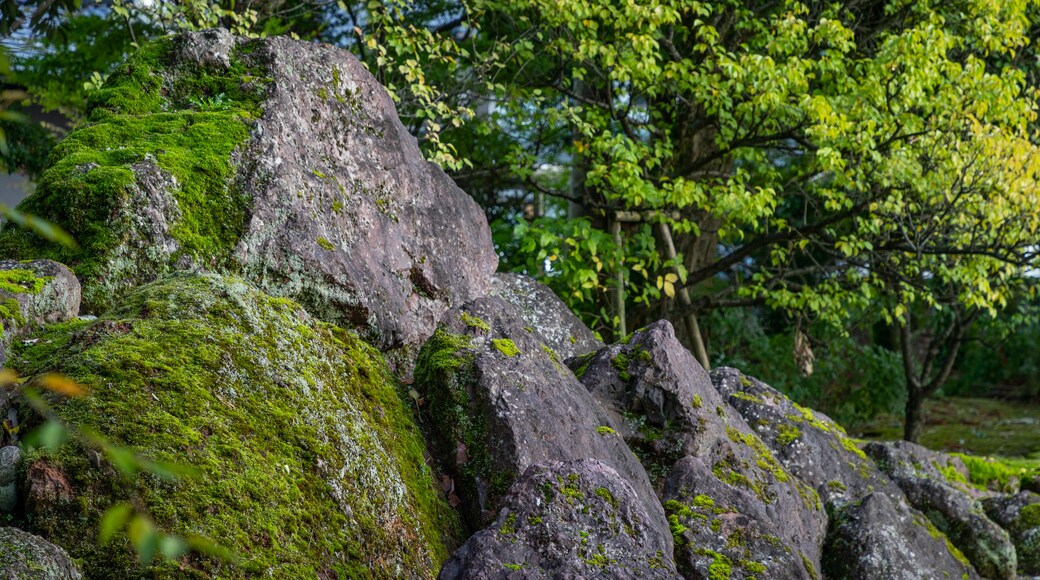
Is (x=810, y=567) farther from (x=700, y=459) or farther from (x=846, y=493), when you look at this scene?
(x=846, y=493)

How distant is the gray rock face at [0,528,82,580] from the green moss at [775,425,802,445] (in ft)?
16.1

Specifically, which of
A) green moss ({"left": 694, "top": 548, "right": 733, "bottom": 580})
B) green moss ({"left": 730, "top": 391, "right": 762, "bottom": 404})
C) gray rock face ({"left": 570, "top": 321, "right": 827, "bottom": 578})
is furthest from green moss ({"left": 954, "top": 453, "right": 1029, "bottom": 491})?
green moss ({"left": 694, "top": 548, "right": 733, "bottom": 580})

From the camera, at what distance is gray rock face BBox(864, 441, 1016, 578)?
6629mm

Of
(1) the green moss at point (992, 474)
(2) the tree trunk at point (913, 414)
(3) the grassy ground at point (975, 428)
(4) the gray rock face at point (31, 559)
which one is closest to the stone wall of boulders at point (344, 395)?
(4) the gray rock face at point (31, 559)

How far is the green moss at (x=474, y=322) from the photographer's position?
4.86 m

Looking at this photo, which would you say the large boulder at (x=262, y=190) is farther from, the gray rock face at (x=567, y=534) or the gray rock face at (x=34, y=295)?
the gray rock face at (x=567, y=534)

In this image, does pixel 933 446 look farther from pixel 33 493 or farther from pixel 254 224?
pixel 33 493

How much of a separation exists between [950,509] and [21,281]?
6.50 metres

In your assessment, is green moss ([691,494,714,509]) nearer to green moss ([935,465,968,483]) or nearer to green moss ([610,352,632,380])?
green moss ([610,352,632,380])

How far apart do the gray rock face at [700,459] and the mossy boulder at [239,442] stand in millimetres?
1378

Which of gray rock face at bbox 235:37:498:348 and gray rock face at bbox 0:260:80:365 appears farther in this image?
gray rock face at bbox 235:37:498:348

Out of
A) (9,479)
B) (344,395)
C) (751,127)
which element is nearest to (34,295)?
(9,479)

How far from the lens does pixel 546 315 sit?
6652 mm

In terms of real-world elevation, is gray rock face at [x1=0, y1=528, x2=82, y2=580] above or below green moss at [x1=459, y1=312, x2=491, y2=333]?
below
